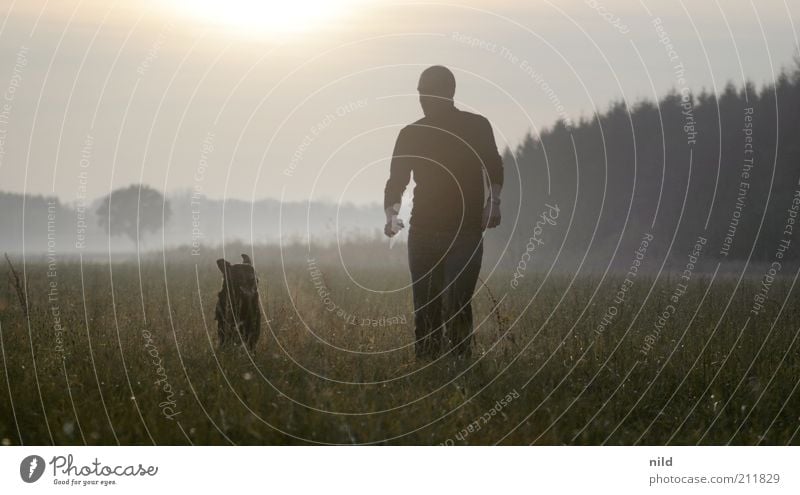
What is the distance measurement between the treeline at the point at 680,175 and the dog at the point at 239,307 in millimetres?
17825

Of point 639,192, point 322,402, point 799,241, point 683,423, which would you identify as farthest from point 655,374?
point 639,192

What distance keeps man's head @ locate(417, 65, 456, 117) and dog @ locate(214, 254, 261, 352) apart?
2198mm

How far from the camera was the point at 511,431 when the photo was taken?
6.29 metres

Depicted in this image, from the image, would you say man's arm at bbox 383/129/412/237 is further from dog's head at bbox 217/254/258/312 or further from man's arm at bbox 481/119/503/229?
dog's head at bbox 217/254/258/312

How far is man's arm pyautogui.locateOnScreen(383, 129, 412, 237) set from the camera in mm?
8094

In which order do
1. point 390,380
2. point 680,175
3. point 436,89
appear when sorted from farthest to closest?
point 680,175
point 436,89
point 390,380

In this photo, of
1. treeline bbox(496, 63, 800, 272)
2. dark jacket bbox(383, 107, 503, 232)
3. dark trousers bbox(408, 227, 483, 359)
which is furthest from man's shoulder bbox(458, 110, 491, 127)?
treeline bbox(496, 63, 800, 272)

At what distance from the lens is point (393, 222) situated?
8094 mm

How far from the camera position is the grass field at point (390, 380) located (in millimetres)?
6184

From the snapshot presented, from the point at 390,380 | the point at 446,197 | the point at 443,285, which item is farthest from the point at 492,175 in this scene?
the point at 390,380

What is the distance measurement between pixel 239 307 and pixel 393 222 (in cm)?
161
